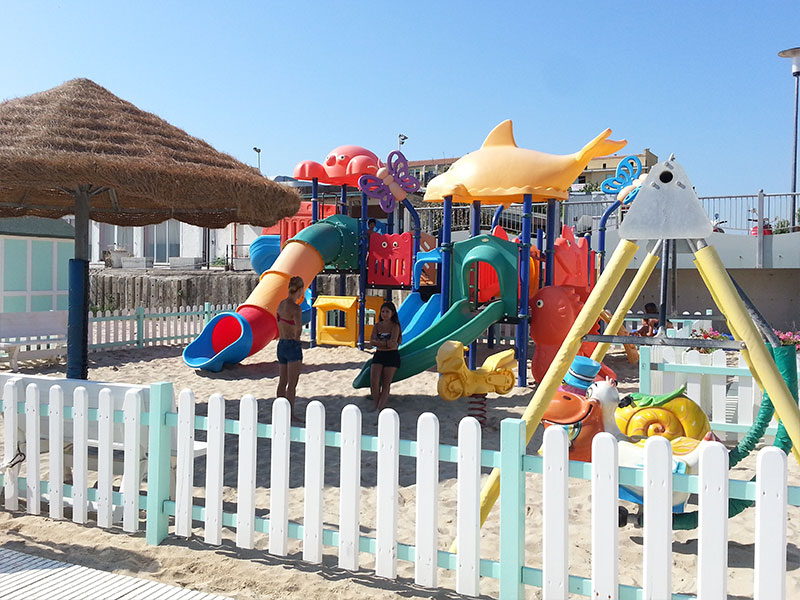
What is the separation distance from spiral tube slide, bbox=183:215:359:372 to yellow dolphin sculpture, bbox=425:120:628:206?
104 inches

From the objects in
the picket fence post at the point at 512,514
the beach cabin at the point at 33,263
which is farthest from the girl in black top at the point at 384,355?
the beach cabin at the point at 33,263

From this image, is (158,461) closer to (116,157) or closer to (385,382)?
(116,157)

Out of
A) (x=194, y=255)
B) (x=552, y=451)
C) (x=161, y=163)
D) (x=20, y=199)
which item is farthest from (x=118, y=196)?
(x=194, y=255)

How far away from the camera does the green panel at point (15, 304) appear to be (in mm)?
13250

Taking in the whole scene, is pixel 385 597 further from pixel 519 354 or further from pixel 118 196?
pixel 519 354

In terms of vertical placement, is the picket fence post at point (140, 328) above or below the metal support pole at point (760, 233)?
below

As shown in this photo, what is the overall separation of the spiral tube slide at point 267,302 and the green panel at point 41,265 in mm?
5375

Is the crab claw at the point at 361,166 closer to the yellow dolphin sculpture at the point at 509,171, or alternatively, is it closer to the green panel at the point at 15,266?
the yellow dolphin sculpture at the point at 509,171

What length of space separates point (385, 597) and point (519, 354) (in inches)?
261

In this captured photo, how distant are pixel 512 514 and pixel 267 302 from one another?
8091 mm

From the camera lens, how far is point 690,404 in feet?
15.4

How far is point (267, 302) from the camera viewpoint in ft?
34.8

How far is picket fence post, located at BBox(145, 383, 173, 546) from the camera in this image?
12.6 ft

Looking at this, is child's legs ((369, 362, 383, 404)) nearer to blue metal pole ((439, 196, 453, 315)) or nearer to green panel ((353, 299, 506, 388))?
green panel ((353, 299, 506, 388))
